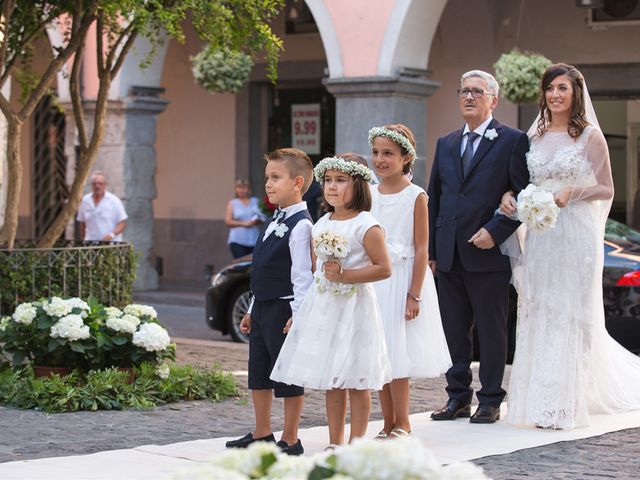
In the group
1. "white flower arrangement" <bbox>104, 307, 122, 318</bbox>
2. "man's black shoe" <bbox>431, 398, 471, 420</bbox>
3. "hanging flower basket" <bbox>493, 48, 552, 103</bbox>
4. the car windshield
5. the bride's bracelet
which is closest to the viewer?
the bride's bracelet

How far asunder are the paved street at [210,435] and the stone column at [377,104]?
6.60 meters

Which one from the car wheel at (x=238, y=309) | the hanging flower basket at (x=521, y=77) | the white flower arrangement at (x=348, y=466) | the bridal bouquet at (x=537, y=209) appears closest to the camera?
the white flower arrangement at (x=348, y=466)

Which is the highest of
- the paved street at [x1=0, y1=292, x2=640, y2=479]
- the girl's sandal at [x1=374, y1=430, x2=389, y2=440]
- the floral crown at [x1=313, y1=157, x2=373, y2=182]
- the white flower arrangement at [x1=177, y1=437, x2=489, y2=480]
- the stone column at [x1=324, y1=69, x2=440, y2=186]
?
the stone column at [x1=324, y1=69, x2=440, y2=186]

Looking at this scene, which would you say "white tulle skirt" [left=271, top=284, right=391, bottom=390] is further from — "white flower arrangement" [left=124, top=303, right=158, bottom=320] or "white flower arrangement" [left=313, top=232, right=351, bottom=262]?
"white flower arrangement" [left=124, top=303, right=158, bottom=320]

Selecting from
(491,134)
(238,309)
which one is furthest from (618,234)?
(491,134)

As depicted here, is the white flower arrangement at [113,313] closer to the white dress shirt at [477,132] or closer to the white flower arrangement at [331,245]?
the white dress shirt at [477,132]

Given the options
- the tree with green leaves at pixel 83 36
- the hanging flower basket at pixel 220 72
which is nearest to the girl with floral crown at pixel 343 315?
the tree with green leaves at pixel 83 36

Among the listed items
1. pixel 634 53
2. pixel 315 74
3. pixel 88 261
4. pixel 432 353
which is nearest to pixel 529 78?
pixel 634 53

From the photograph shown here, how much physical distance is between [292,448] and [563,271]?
2.12 m

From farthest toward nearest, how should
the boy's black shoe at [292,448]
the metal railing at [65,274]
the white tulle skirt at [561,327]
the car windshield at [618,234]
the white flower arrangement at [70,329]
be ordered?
the car windshield at [618,234] < the metal railing at [65,274] < the white flower arrangement at [70,329] < the white tulle skirt at [561,327] < the boy's black shoe at [292,448]

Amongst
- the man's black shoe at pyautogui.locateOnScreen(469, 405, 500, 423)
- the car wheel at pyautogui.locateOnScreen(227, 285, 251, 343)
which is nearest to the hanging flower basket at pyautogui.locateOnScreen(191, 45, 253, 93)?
the car wheel at pyautogui.locateOnScreen(227, 285, 251, 343)

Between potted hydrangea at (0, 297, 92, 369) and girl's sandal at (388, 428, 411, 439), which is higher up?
potted hydrangea at (0, 297, 92, 369)

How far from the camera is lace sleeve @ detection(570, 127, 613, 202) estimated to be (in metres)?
7.73

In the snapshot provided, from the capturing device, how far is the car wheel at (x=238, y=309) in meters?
Result: 13.2
